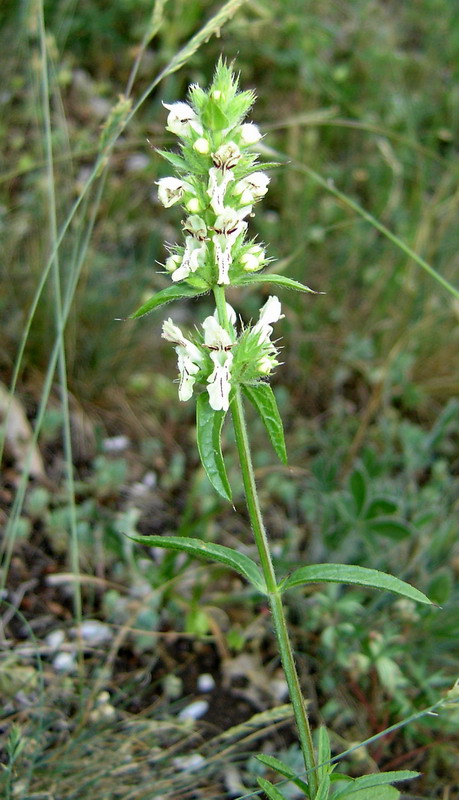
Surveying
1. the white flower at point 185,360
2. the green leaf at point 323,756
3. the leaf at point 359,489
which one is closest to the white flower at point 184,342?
the white flower at point 185,360

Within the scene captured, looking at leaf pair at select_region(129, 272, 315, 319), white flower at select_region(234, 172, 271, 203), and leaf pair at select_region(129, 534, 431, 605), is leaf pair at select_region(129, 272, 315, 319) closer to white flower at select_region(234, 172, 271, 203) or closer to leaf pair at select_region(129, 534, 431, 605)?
white flower at select_region(234, 172, 271, 203)

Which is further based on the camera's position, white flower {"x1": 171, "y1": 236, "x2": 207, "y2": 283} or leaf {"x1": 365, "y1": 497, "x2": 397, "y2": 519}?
leaf {"x1": 365, "y1": 497, "x2": 397, "y2": 519}

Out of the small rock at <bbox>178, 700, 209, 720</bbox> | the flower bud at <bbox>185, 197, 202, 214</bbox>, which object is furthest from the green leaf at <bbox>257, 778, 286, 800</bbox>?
the flower bud at <bbox>185, 197, 202, 214</bbox>

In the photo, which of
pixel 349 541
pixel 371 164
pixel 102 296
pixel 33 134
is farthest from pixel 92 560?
pixel 371 164

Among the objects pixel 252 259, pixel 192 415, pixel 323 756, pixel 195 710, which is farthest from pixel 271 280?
pixel 192 415

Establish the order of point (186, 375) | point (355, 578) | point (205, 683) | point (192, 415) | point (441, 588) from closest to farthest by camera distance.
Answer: point (355, 578) → point (186, 375) → point (441, 588) → point (205, 683) → point (192, 415)

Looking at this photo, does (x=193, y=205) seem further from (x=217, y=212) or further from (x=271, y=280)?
(x=271, y=280)

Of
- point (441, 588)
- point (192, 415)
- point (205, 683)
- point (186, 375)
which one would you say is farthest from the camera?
point (192, 415)
